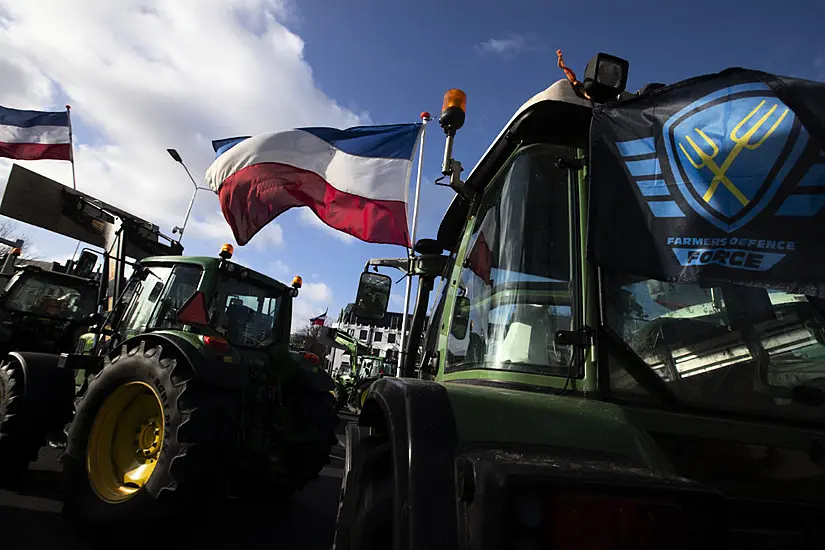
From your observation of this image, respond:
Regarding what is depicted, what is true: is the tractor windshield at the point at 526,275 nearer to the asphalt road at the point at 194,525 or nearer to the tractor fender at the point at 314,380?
the asphalt road at the point at 194,525

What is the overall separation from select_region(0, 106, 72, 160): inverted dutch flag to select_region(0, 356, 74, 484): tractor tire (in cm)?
674

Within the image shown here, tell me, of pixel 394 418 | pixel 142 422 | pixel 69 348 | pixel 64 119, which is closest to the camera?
pixel 394 418

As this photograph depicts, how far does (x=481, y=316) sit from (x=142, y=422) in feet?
11.9

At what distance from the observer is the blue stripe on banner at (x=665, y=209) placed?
1.45 metres

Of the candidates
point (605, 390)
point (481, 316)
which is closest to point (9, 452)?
point (481, 316)

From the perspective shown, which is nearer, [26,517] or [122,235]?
[26,517]

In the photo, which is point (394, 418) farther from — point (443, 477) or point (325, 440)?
point (325, 440)

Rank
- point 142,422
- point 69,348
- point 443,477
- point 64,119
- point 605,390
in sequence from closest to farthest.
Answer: point 443,477, point 605,390, point 142,422, point 69,348, point 64,119

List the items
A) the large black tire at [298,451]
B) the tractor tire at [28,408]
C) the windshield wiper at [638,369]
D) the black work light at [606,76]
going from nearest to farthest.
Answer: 1. the windshield wiper at [638,369]
2. the black work light at [606,76]
3. the tractor tire at [28,408]
4. the large black tire at [298,451]

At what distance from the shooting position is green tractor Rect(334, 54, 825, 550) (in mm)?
909

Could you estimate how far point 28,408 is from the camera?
4.41 metres

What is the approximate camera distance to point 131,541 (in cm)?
327

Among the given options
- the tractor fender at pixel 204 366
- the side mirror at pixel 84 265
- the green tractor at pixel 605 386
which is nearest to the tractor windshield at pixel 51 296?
the side mirror at pixel 84 265

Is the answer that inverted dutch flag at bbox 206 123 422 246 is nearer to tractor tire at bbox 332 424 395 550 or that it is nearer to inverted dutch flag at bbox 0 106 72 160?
tractor tire at bbox 332 424 395 550
